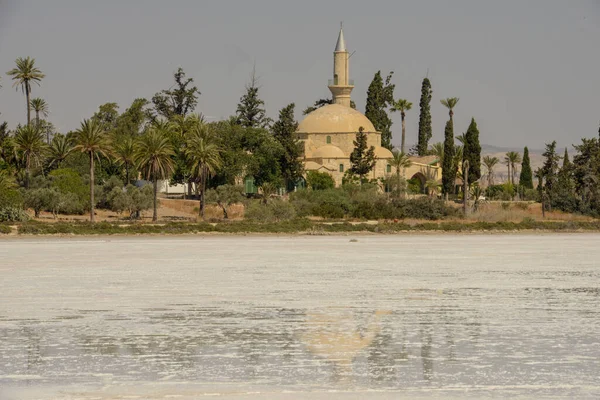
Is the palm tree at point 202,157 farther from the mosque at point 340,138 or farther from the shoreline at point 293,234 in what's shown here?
the mosque at point 340,138

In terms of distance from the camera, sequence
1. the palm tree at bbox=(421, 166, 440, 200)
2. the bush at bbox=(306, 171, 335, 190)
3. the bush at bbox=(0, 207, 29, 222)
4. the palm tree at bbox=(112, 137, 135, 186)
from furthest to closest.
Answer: the palm tree at bbox=(421, 166, 440, 200) → the bush at bbox=(306, 171, 335, 190) → the palm tree at bbox=(112, 137, 135, 186) → the bush at bbox=(0, 207, 29, 222)

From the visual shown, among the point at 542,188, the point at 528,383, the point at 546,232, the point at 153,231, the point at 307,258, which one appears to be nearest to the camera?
the point at 528,383

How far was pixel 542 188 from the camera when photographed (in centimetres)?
7350

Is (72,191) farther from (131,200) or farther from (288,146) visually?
(288,146)

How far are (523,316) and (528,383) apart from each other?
18.6 feet

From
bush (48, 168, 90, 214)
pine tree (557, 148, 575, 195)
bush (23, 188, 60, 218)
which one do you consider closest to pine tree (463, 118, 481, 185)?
pine tree (557, 148, 575, 195)

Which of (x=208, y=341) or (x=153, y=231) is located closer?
(x=208, y=341)

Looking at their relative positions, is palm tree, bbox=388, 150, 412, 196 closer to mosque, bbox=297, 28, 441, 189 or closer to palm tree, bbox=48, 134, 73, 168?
mosque, bbox=297, 28, 441, 189

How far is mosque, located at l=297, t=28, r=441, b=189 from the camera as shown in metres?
89.9

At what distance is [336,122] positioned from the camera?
96375mm

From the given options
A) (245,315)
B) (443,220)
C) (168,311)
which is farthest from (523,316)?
(443,220)

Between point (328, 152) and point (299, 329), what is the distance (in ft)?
245

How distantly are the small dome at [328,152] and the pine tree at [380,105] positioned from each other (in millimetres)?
8125

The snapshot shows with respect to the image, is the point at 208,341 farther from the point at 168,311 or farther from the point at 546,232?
the point at 546,232
